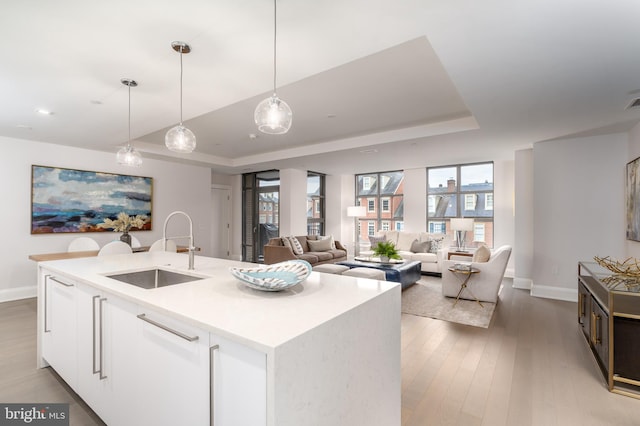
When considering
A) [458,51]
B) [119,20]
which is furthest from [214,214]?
[458,51]

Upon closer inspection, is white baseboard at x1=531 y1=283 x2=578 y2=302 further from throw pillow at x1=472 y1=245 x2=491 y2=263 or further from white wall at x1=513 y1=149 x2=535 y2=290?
throw pillow at x1=472 y1=245 x2=491 y2=263

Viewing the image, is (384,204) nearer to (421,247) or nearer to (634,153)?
(421,247)

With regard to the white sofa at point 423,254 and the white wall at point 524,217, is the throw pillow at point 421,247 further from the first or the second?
the white wall at point 524,217

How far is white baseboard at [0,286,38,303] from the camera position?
14.3 feet

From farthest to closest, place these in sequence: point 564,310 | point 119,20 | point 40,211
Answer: point 40,211
point 564,310
point 119,20

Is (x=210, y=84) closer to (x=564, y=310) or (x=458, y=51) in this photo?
(x=458, y=51)

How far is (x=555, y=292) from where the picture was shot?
4.59m

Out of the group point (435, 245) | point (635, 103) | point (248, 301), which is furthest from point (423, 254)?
point (248, 301)

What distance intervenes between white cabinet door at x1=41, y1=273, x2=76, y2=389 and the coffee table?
360 cm

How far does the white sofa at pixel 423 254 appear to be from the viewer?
6.11 meters

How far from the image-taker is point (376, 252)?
17.8 ft

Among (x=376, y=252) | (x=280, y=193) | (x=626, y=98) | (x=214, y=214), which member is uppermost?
(x=626, y=98)

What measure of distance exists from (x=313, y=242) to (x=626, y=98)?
5.28m

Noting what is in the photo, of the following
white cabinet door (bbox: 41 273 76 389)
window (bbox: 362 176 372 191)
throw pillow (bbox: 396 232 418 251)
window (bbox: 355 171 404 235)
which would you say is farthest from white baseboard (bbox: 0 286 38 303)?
window (bbox: 362 176 372 191)
